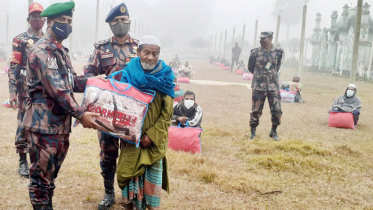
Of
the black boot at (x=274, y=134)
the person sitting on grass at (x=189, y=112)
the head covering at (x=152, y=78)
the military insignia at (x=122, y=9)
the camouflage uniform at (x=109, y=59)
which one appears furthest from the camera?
the black boot at (x=274, y=134)

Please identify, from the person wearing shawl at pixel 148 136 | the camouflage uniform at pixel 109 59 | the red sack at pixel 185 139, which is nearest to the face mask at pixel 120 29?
Answer: the camouflage uniform at pixel 109 59

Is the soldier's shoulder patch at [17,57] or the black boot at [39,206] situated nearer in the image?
the black boot at [39,206]

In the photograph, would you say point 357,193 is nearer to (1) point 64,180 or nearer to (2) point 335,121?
(1) point 64,180

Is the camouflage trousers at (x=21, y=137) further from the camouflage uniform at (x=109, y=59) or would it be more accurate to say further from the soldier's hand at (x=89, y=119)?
the soldier's hand at (x=89, y=119)

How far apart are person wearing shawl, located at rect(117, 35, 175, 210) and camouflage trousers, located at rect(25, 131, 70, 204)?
1.84ft

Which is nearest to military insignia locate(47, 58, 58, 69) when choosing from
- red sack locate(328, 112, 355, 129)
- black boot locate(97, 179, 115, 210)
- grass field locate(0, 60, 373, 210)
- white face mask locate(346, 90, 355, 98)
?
black boot locate(97, 179, 115, 210)

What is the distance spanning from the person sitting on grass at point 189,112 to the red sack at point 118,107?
341 cm

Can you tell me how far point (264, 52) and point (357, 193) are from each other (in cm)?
350

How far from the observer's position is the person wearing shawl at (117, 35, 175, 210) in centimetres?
327

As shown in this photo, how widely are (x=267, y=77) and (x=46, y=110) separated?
5.23 m

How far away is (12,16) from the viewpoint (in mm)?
106875

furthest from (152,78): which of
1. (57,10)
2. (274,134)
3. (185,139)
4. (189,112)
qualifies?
(274,134)

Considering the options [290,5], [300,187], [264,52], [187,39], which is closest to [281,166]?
[300,187]

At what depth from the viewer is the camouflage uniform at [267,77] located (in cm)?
753
